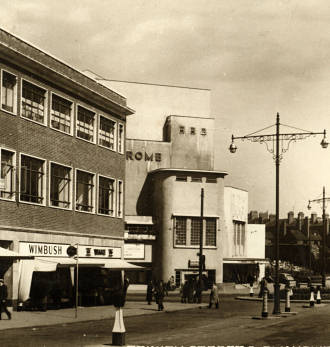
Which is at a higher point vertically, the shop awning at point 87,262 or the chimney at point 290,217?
the chimney at point 290,217

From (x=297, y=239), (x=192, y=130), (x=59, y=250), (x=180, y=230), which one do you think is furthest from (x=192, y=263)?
(x=297, y=239)

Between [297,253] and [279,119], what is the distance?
10355cm

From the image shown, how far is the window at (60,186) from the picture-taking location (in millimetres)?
37312

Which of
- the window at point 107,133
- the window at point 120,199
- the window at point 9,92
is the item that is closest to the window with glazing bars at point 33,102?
the window at point 9,92

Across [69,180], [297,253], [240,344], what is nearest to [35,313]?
[69,180]

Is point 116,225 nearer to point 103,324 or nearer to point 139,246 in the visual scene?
point 103,324

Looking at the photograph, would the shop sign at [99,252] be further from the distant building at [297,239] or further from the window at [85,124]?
the distant building at [297,239]

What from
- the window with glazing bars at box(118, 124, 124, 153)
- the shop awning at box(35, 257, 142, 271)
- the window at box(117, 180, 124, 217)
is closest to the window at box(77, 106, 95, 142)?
the window with glazing bars at box(118, 124, 124, 153)

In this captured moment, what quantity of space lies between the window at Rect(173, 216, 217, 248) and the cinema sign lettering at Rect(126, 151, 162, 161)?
25.0ft

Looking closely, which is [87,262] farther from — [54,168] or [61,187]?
[54,168]

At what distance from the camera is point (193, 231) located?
67.2 m

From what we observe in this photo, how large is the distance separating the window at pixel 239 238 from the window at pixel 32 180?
141 feet

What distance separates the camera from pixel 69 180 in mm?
38812

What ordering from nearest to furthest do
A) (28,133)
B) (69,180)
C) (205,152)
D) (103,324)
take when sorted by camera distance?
(103,324), (28,133), (69,180), (205,152)
